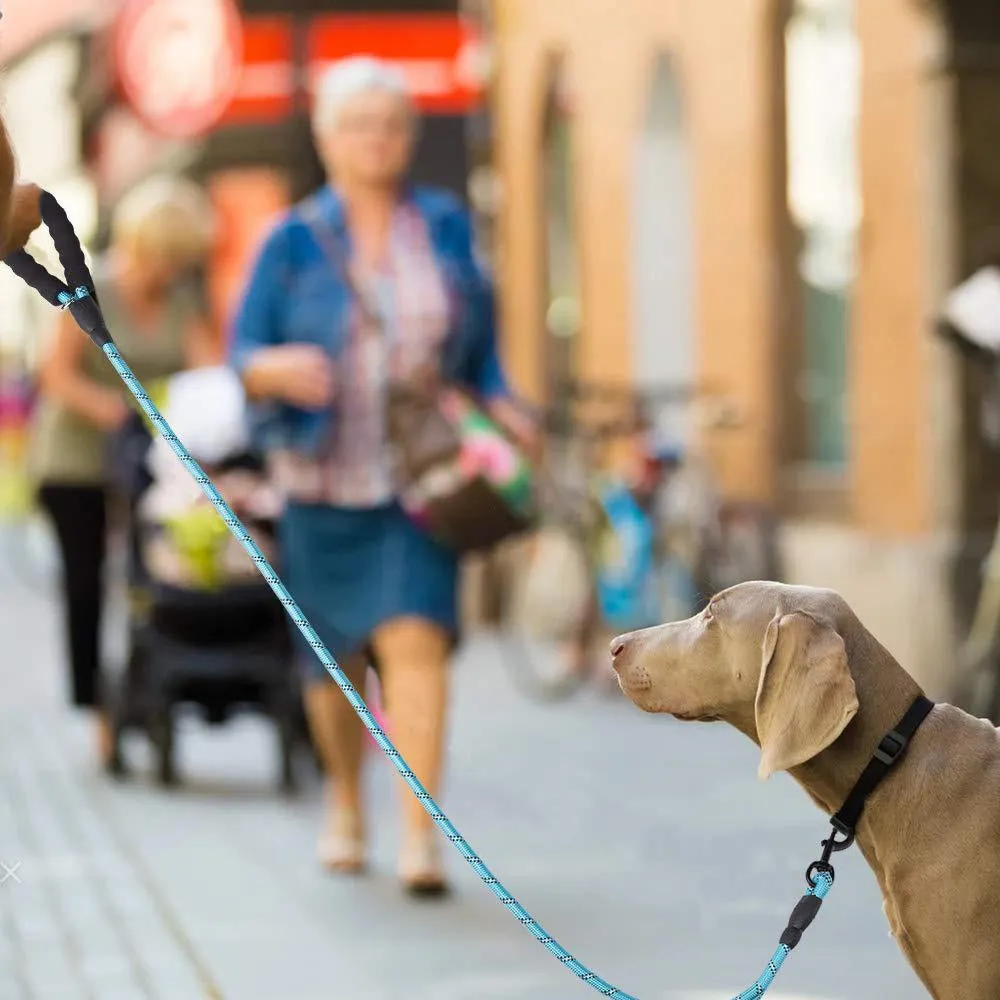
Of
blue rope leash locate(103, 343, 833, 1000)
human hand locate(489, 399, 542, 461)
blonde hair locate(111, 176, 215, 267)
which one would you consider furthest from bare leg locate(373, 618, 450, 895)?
blonde hair locate(111, 176, 215, 267)

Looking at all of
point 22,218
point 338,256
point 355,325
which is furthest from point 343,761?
point 22,218

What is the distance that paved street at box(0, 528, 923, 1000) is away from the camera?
586 centimetres

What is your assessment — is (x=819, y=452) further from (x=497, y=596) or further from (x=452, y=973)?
(x=452, y=973)

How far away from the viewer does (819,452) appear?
41.3ft

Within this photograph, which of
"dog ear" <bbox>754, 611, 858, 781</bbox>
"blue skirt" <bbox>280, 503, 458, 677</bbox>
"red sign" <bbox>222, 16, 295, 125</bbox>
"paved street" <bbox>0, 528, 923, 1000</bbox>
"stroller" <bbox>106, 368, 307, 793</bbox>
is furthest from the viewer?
"red sign" <bbox>222, 16, 295, 125</bbox>

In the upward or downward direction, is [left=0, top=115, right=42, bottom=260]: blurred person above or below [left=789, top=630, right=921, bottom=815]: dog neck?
above

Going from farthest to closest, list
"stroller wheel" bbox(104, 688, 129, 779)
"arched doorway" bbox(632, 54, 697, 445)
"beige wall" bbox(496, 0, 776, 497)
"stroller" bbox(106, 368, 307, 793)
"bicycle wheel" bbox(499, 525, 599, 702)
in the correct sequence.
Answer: "arched doorway" bbox(632, 54, 697, 445)
"beige wall" bbox(496, 0, 776, 497)
"bicycle wheel" bbox(499, 525, 599, 702)
"stroller wheel" bbox(104, 688, 129, 779)
"stroller" bbox(106, 368, 307, 793)

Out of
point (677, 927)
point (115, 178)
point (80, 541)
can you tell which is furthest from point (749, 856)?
point (115, 178)

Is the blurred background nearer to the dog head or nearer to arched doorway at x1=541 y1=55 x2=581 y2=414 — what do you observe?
arched doorway at x1=541 y1=55 x2=581 y2=414

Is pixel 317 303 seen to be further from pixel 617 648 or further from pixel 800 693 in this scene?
pixel 800 693

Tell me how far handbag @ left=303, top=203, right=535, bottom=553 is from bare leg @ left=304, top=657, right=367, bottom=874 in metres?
0.54

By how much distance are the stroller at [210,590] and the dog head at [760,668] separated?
16.3ft

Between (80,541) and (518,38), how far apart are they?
7.65 metres

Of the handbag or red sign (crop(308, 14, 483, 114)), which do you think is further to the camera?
red sign (crop(308, 14, 483, 114))
